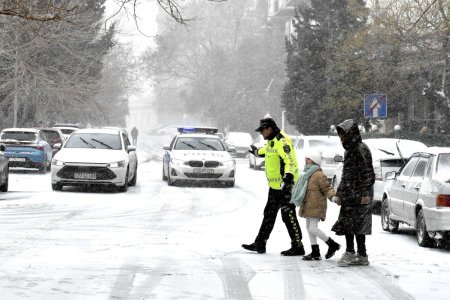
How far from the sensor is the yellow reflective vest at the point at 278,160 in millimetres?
11914

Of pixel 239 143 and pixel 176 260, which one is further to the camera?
pixel 239 143

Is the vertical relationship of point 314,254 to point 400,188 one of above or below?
below

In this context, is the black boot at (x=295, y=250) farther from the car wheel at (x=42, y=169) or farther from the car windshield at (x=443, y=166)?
the car wheel at (x=42, y=169)

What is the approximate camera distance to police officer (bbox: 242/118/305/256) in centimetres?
1184

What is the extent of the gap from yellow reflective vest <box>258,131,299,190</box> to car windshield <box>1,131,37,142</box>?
865 inches

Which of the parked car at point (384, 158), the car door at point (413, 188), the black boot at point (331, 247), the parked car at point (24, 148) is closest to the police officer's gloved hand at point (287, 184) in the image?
the black boot at point (331, 247)

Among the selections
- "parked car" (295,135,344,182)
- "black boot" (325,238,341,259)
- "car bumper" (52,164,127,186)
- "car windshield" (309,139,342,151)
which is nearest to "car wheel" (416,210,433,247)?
"black boot" (325,238,341,259)

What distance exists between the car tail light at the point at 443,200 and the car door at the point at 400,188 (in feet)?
6.14

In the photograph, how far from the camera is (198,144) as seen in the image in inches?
1093

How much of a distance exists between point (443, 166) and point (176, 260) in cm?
449

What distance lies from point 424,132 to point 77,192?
16980mm

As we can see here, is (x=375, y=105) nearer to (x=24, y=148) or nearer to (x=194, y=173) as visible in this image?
(x=194, y=173)

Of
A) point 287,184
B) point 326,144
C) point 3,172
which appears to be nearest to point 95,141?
point 3,172

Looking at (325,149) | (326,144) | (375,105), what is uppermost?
(375,105)
